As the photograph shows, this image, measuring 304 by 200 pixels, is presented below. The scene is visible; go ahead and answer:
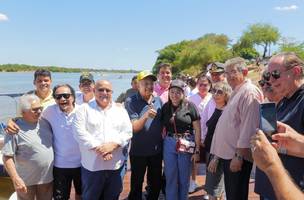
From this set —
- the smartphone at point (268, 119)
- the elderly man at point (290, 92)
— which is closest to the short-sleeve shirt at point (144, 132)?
the elderly man at point (290, 92)

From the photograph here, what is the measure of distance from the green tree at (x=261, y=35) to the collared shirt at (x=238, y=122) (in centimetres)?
7650

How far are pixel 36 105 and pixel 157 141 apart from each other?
1.58 m

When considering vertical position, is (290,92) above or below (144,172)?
above

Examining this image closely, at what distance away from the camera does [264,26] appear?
7738 centimetres

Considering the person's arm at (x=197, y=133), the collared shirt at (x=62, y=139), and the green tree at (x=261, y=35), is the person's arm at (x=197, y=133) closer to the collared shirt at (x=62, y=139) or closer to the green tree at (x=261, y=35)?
the collared shirt at (x=62, y=139)

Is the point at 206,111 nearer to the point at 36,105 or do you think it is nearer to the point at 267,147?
the point at 36,105

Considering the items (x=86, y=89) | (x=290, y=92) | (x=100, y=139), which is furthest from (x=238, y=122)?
(x=86, y=89)

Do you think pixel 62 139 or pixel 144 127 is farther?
pixel 144 127

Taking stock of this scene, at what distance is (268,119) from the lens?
1.96 metres

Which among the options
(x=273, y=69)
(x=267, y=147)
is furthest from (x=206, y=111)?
(x=267, y=147)

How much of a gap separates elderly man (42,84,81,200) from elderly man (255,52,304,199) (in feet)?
7.44

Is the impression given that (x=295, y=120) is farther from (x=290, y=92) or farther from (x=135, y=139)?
(x=135, y=139)

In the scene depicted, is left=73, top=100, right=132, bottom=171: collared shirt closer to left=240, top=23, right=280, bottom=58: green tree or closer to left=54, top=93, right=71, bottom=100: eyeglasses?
left=54, top=93, right=71, bottom=100: eyeglasses

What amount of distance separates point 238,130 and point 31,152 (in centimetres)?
221
